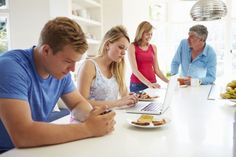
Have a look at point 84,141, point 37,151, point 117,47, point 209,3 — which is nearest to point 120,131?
point 84,141

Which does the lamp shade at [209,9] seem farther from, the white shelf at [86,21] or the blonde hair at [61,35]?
the blonde hair at [61,35]

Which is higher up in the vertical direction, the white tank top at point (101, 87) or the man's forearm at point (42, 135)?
the white tank top at point (101, 87)

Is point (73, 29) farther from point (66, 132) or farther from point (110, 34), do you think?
point (110, 34)

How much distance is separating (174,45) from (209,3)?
10.4ft

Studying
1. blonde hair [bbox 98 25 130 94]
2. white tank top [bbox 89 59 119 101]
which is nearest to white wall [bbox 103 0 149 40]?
blonde hair [bbox 98 25 130 94]

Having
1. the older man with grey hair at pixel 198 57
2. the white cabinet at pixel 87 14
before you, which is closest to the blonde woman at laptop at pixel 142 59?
the older man with grey hair at pixel 198 57

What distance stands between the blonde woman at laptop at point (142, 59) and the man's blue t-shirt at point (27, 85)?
5.51 ft

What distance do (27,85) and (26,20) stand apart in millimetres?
2605

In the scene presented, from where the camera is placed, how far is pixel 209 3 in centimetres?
291

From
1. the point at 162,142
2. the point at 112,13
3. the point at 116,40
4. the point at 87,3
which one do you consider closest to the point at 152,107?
the point at 116,40

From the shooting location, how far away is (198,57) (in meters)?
3.18

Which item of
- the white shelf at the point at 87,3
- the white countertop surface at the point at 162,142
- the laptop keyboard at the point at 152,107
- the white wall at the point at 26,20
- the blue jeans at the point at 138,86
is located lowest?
the blue jeans at the point at 138,86

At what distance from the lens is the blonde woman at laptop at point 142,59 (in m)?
3.10

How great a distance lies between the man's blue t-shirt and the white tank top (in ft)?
1.04
